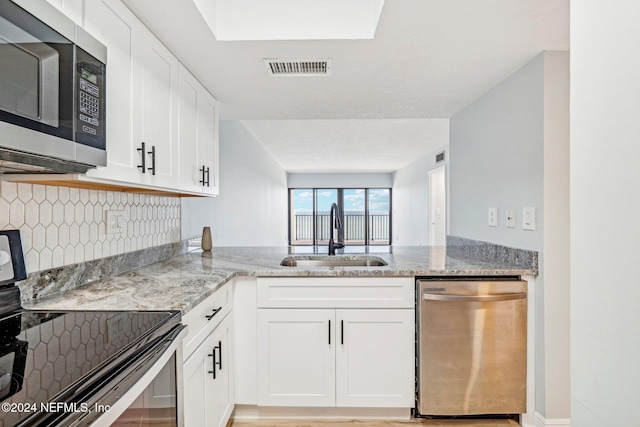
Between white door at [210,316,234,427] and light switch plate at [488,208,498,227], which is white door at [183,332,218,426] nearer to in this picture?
white door at [210,316,234,427]

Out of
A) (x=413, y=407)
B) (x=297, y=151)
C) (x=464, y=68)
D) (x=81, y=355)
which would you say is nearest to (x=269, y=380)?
(x=413, y=407)

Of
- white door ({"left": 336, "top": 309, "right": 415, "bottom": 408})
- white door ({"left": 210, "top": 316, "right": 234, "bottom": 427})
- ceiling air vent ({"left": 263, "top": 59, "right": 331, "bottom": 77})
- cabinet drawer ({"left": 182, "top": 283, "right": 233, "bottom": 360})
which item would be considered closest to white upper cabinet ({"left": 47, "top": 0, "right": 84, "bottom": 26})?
ceiling air vent ({"left": 263, "top": 59, "right": 331, "bottom": 77})

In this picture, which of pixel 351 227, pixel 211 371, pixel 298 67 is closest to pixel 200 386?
pixel 211 371

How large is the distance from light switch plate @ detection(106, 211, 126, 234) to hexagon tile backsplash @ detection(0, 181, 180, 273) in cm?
2

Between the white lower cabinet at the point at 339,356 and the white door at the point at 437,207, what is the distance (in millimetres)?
4429

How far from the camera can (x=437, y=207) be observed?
21.2 feet

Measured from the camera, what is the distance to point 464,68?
6.64 feet

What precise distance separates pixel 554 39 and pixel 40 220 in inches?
95.1

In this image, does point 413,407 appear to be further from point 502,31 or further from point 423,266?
point 502,31

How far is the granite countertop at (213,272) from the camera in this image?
1.32 m

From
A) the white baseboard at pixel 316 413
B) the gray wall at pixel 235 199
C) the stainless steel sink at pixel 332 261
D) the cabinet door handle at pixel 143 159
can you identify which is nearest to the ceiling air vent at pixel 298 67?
the cabinet door handle at pixel 143 159

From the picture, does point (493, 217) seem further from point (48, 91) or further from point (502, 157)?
point (48, 91)

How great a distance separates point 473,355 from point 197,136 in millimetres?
2054

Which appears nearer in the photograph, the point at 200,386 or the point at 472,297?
the point at 200,386
